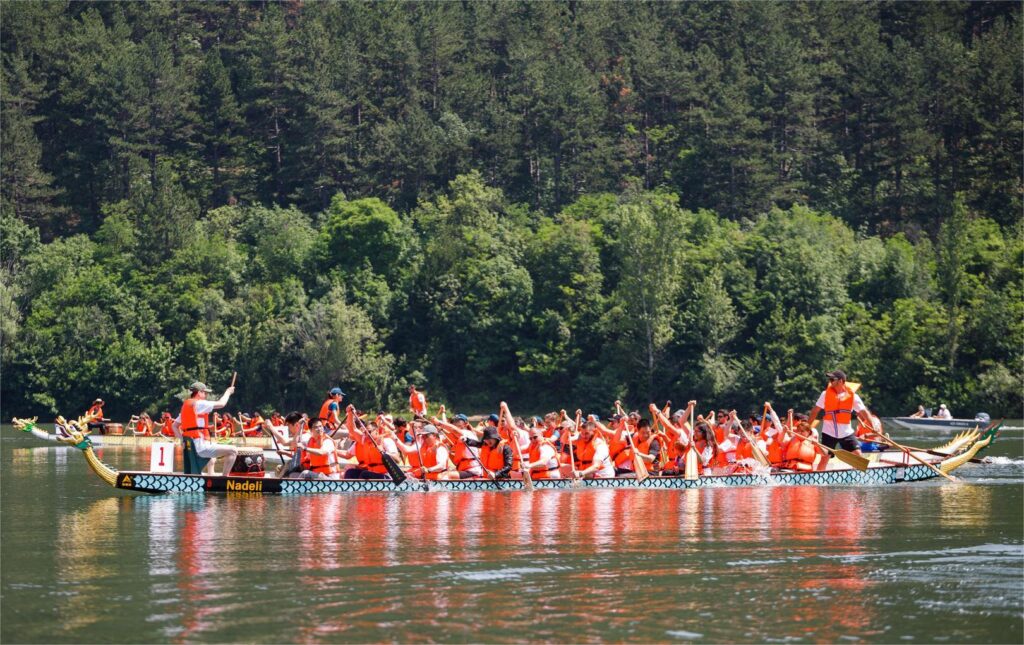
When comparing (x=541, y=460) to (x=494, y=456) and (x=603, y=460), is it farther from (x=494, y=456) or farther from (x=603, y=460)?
(x=603, y=460)

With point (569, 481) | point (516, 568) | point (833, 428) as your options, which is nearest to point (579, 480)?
point (569, 481)

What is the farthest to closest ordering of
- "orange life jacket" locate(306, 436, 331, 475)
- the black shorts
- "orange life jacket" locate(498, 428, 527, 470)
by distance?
"orange life jacket" locate(498, 428, 527, 470)
the black shorts
"orange life jacket" locate(306, 436, 331, 475)

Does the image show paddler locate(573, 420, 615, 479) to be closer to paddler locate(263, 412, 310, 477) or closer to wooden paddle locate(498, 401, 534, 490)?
wooden paddle locate(498, 401, 534, 490)

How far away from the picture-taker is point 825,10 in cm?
9538

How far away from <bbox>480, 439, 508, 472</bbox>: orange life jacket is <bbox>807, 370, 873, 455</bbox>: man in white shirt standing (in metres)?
5.67

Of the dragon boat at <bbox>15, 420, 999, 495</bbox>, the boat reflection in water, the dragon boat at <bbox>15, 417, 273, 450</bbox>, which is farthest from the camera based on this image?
the dragon boat at <bbox>15, 417, 273, 450</bbox>

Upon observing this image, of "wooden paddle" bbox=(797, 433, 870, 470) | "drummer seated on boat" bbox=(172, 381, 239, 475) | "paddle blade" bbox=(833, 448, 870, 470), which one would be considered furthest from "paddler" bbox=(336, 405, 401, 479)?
"paddle blade" bbox=(833, 448, 870, 470)

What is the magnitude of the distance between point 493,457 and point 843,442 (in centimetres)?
640

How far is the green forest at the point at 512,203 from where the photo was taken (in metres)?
67.5

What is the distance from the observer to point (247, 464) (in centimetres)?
2795

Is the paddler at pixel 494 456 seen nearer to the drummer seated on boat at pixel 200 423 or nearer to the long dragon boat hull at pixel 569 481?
the long dragon boat hull at pixel 569 481

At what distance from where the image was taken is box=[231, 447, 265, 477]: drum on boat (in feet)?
91.4

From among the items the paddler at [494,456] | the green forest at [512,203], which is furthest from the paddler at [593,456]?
the green forest at [512,203]

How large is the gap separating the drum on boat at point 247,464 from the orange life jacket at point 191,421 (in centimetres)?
83
